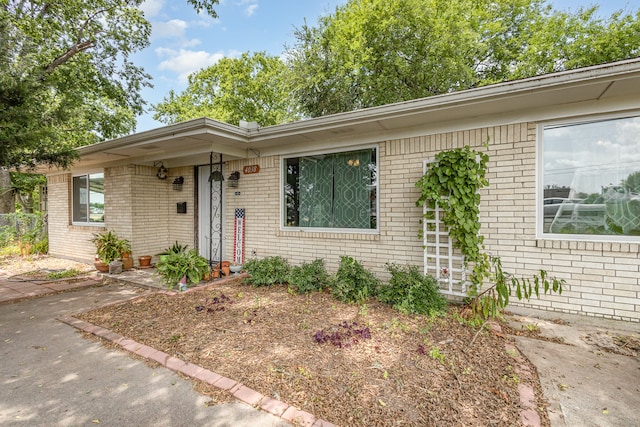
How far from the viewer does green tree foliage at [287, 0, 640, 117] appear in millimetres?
10992

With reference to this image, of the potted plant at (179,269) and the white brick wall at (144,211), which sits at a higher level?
the white brick wall at (144,211)

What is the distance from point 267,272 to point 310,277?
90 centimetres

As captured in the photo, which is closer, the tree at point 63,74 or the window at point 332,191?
the tree at point 63,74

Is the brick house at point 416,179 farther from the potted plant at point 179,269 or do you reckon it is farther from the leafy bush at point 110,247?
the potted plant at point 179,269

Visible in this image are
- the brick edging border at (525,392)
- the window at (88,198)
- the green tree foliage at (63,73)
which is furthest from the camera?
the window at (88,198)

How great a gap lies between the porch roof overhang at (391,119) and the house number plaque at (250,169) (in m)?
0.26

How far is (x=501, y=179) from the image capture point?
148 inches

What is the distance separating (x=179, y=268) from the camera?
4.88m

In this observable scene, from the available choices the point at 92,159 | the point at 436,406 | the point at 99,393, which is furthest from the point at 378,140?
the point at 92,159

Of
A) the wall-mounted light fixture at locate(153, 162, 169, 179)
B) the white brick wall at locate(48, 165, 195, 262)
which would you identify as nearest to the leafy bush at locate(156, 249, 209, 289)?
the white brick wall at locate(48, 165, 195, 262)

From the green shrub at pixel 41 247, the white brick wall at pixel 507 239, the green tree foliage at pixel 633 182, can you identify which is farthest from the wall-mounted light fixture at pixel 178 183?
the green tree foliage at pixel 633 182

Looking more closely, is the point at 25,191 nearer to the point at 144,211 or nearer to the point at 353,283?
the point at 144,211

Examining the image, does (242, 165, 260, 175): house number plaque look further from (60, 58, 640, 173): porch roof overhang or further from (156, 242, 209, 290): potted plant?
(156, 242, 209, 290): potted plant

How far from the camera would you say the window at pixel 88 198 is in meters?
7.50
